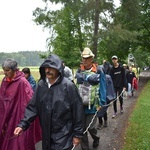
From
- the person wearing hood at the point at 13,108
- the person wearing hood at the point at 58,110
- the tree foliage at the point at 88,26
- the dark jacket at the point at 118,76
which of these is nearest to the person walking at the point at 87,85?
the person wearing hood at the point at 13,108

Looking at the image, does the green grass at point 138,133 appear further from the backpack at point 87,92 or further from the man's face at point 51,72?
the man's face at point 51,72

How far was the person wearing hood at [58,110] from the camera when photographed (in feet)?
12.3

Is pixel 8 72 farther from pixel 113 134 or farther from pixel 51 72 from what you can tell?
pixel 113 134

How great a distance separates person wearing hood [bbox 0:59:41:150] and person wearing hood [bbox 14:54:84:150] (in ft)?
2.76

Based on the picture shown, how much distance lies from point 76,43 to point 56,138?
54.5ft

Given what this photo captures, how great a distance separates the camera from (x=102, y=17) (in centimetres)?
2177

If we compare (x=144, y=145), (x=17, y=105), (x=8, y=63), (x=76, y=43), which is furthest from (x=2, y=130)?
(x=76, y=43)

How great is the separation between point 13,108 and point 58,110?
124 centimetres

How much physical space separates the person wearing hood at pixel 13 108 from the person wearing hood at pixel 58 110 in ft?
2.76

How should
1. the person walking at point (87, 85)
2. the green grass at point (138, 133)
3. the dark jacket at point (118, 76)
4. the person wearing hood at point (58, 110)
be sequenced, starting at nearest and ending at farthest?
1. the person wearing hood at point (58, 110)
2. the person walking at point (87, 85)
3. the green grass at point (138, 133)
4. the dark jacket at point (118, 76)

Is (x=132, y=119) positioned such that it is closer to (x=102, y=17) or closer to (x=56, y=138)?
(x=56, y=138)

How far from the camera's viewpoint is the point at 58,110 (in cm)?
372

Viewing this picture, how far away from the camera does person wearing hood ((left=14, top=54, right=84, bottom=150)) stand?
3742 mm

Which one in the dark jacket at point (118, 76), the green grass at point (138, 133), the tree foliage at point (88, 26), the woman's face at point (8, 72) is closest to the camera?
the woman's face at point (8, 72)
